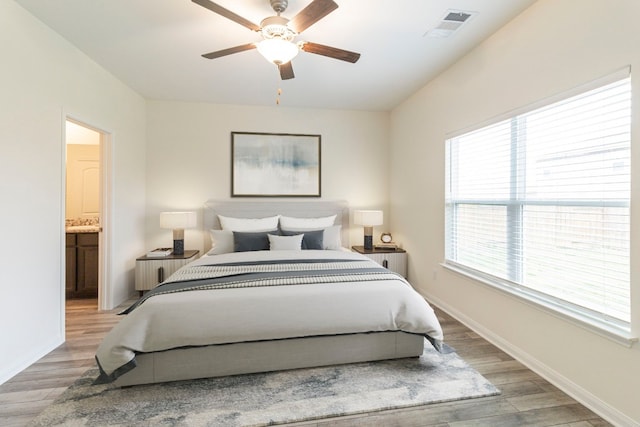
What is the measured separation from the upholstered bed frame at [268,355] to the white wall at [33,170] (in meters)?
1.06

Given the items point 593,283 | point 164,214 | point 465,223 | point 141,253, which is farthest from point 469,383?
point 141,253

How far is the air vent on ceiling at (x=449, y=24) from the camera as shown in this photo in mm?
2374

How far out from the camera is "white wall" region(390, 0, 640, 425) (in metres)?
1.73

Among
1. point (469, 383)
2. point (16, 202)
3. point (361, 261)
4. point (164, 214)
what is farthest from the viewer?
point (164, 214)

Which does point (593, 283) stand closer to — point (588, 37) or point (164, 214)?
point (588, 37)

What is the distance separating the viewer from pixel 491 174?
2.87 meters

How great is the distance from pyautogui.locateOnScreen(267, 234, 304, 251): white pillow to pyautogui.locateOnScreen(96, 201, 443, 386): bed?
3.03 feet

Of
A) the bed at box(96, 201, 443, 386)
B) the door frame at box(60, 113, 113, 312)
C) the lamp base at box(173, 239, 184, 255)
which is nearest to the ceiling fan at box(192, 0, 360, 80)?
the bed at box(96, 201, 443, 386)

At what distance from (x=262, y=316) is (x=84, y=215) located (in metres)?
4.06

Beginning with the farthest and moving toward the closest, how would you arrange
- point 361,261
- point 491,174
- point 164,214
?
point 164,214 → point 361,261 → point 491,174

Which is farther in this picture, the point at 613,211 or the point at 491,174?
the point at 491,174

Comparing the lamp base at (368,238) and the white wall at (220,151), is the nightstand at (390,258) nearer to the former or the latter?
the lamp base at (368,238)

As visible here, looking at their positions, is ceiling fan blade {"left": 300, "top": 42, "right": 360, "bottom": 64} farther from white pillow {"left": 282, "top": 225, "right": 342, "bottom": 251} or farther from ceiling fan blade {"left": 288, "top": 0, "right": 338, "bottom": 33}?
white pillow {"left": 282, "top": 225, "right": 342, "bottom": 251}

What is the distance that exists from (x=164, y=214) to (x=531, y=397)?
4.10 metres
